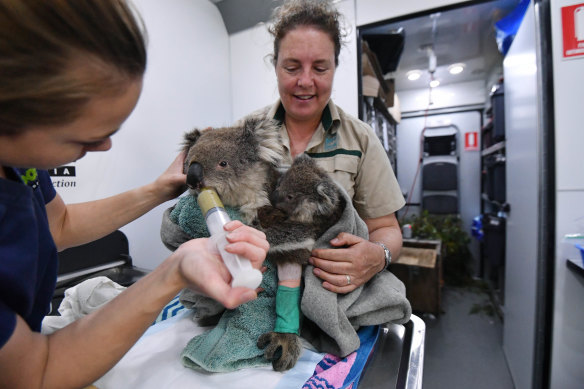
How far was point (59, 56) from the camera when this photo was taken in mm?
381

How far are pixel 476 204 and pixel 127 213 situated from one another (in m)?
5.86

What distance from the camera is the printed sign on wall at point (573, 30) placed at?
1.68m

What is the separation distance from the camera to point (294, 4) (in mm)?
1306

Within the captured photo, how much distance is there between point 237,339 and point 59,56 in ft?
2.48

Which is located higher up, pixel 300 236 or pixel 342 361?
pixel 300 236


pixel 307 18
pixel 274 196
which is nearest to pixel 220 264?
pixel 274 196

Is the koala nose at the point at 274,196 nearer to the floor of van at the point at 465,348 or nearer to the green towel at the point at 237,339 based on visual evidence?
the green towel at the point at 237,339

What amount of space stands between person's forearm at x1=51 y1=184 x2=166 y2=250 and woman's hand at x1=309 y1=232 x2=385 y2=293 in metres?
0.71

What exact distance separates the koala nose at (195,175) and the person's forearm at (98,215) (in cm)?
31

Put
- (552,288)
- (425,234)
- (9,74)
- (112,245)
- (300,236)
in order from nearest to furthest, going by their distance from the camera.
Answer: (9,74) < (300,236) < (112,245) < (552,288) < (425,234)

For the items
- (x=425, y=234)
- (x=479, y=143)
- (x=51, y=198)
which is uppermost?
(x=479, y=143)

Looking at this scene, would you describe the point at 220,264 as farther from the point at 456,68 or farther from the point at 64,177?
the point at 456,68

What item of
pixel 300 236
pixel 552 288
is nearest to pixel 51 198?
pixel 300 236

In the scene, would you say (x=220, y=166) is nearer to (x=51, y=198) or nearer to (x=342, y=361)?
(x=51, y=198)
